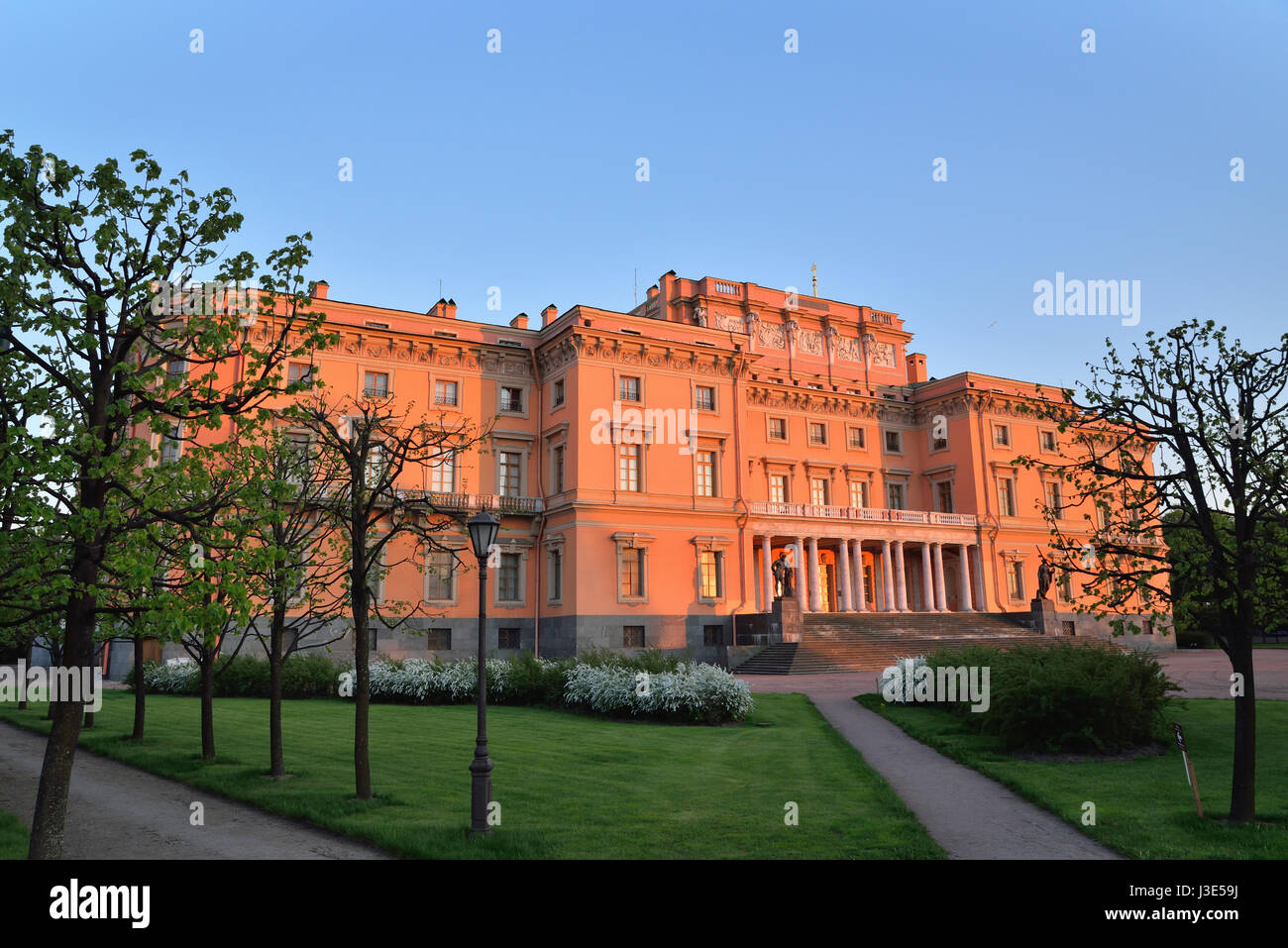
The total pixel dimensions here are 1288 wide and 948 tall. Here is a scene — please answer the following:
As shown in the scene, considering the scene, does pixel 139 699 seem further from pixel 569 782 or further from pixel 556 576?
pixel 556 576

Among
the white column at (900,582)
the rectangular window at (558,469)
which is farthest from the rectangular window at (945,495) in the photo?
the rectangular window at (558,469)

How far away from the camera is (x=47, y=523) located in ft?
26.8

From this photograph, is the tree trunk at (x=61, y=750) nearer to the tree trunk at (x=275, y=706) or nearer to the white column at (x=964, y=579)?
the tree trunk at (x=275, y=706)

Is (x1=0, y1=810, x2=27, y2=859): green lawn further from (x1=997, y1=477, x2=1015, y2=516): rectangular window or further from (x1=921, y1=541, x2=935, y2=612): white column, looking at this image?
(x1=997, y1=477, x2=1015, y2=516): rectangular window

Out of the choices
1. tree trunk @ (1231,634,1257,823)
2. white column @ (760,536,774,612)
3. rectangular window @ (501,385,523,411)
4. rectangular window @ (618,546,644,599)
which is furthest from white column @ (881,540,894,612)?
tree trunk @ (1231,634,1257,823)

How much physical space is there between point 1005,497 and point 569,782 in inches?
1870

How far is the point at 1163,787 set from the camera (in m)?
13.2

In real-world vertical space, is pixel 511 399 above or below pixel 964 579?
above

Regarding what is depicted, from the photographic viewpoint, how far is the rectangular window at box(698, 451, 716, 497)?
43250 millimetres

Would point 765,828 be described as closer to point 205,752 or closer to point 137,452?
point 137,452

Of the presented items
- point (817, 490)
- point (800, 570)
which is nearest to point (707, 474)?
point (800, 570)

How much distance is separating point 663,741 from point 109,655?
1310 inches

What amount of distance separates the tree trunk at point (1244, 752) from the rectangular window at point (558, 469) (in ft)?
107
